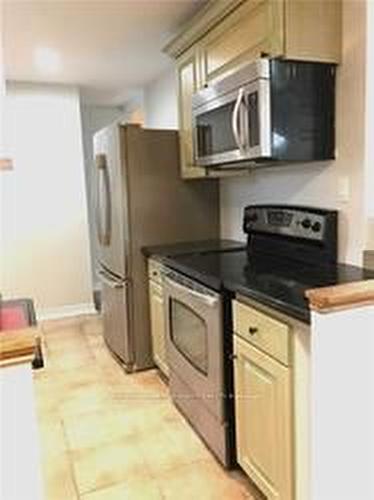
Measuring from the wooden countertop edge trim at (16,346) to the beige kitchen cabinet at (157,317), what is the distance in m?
1.94

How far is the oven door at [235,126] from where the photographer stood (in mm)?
1915

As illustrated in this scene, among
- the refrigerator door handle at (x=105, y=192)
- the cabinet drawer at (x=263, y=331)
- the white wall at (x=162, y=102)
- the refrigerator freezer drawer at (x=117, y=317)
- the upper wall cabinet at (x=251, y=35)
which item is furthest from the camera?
the white wall at (x=162, y=102)

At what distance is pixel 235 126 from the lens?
2.04 metres

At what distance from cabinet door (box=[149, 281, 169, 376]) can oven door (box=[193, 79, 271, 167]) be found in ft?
3.07

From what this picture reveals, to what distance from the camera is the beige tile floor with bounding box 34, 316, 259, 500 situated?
78.9 inches

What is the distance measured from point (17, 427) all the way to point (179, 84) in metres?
2.65

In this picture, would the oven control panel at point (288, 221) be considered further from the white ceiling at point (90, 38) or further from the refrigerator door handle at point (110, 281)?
the white ceiling at point (90, 38)

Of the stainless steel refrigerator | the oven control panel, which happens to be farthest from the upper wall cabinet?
the oven control panel

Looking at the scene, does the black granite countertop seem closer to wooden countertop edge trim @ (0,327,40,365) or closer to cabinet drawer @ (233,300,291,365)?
cabinet drawer @ (233,300,291,365)

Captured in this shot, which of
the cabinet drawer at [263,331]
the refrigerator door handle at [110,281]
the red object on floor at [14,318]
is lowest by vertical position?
the refrigerator door handle at [110,281]

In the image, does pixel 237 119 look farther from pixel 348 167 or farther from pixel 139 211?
pixel 139 211

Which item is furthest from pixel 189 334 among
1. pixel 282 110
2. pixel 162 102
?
pixel 162 102

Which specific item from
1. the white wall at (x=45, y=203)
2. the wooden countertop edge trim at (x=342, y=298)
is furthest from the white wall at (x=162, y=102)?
the wooden countertop edge trim at (x=342, y=298)

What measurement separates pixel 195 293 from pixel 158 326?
96 cm
